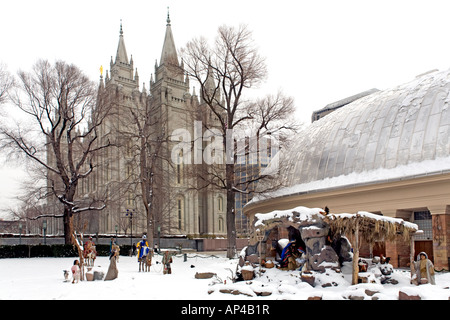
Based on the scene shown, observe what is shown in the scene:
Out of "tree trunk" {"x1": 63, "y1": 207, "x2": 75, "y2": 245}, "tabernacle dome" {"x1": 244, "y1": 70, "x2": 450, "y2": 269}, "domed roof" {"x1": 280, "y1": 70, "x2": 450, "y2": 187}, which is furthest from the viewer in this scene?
"tree trunk" {"x1": 63, "y1": 207, "x2": 75, "y2": 245}

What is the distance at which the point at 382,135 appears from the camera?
23.3m

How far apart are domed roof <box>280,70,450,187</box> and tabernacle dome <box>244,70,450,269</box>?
43mm

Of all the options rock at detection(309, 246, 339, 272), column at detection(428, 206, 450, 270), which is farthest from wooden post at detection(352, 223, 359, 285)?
column at detection(428, 206, 450, 270)

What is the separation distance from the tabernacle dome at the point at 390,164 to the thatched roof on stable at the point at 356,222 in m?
4.48

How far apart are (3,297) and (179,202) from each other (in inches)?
2872

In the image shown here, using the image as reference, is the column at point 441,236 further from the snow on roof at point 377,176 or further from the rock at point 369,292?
the rock at point 369,292

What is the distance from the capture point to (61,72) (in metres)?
34.2

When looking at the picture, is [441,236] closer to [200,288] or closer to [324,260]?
[324,260]

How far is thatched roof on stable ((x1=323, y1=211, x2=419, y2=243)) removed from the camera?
1516 centimetres

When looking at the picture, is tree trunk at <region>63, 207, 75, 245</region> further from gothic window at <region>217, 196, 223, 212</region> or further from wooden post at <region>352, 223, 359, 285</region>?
gothic window at <region>217, 196, 223, 212</region>

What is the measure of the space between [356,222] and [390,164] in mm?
7855

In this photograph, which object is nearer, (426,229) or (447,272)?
(447,272)
